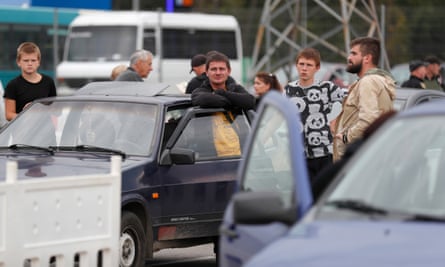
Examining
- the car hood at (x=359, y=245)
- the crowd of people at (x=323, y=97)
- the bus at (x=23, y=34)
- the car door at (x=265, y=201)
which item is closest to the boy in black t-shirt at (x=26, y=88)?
the crowd of people at (x=323, y=97)

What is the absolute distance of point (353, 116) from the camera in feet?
37.9

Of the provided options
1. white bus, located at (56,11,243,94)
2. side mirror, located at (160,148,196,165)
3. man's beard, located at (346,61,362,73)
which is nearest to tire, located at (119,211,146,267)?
side mirror, located at (160,148,196,165)

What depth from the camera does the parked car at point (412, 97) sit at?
13945mm

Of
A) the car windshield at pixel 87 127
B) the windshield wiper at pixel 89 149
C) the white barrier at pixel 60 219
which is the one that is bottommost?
the white barrier at pixel 60 219

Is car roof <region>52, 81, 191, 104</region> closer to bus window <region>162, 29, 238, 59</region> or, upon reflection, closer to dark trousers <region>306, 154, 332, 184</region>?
dark trousers <region>306, 154, 332, 184</region>

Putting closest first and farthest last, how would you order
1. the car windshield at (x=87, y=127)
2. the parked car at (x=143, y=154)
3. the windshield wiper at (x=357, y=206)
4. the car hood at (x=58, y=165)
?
the windshield wiper at (x=357, y=206) → the car hood at (x=58, y=165) → the parked car at (x=143, y=154) → the car windshield at (x=87, y=127)

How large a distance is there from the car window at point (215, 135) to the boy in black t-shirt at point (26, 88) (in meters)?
2.81

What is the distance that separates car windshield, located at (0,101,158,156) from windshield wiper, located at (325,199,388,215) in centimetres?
520

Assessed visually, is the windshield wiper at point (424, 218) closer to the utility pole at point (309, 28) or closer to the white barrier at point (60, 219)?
the white barrier at point (60, 219)

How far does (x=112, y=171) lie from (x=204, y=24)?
28870 mm

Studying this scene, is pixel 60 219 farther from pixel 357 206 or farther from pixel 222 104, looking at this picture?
pixel 357 206

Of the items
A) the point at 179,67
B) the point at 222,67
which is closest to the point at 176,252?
the point at 222,67

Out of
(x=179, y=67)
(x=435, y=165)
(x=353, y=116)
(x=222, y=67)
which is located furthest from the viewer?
(x=179, y=67)

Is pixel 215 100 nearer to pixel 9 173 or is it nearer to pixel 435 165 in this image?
pixel 9 173
